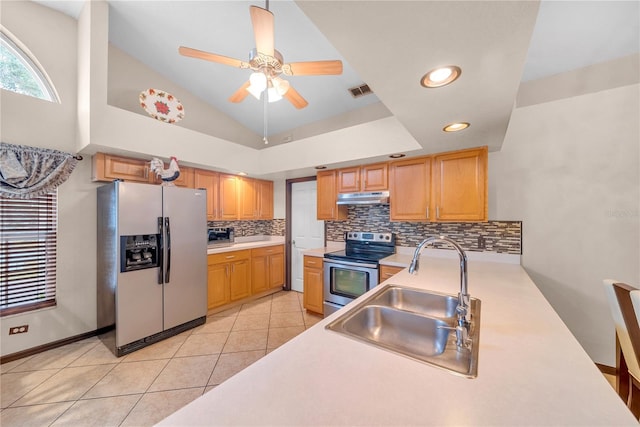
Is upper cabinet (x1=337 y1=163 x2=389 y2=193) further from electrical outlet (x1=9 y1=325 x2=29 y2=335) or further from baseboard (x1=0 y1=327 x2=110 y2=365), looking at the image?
electrical outlet (x1=9 y1=325 x2=29 y2=335)

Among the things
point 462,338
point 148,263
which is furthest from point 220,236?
point 462,338

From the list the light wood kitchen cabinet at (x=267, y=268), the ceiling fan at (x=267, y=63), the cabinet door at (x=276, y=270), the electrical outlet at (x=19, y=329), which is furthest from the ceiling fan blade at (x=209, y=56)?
the electrical outlet at (x=19, y=329)

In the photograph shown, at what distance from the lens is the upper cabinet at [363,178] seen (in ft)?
9.39

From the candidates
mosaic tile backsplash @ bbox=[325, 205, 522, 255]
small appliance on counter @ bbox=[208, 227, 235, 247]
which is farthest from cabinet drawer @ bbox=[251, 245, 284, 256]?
mosaic tile backsplash @ bbox=[325, 205, 522, 255]

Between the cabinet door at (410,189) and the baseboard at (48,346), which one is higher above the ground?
the cabinet door at (410,189)

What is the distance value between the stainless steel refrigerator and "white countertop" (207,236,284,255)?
330 mm

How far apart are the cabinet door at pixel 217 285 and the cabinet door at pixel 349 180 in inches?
78.6

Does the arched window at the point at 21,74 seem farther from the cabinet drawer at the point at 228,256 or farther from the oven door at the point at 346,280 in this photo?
the oven door at the point at 346,280

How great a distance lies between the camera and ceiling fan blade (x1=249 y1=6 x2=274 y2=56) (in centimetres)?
151

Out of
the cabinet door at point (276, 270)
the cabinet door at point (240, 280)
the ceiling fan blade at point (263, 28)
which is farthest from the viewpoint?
the cabinet door at point (276, 270)

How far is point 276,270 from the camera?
408 centimetres

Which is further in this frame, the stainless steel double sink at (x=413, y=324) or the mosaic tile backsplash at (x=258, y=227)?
the mosaic tile backsplash at (x=258, y=227)

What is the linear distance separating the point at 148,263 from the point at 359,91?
10.5ft

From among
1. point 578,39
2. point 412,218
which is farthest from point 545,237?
point 578,39
